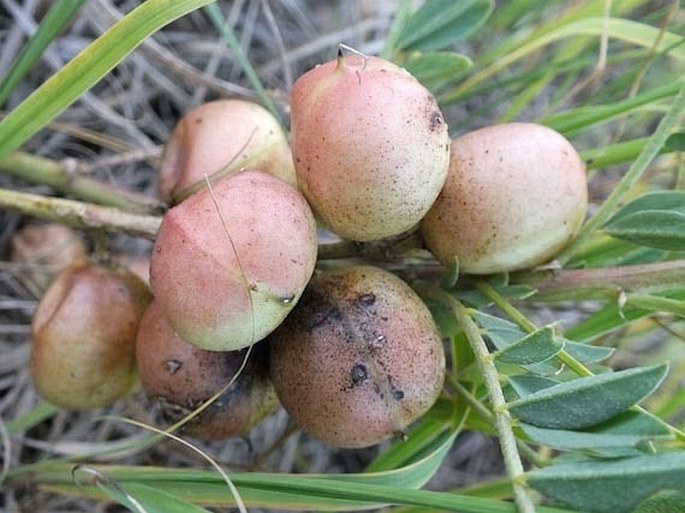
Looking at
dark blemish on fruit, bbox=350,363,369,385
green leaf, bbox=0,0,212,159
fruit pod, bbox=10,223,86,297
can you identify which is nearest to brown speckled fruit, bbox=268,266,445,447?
dark blemish on fruit, bbox=350,363,369,385

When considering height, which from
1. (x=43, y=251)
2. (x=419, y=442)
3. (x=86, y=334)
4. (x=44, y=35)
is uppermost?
(x=44, y=35)

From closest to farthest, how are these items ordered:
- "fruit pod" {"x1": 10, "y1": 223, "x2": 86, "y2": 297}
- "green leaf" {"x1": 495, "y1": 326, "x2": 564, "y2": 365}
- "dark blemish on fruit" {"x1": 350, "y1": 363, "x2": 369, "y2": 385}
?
"green leaf" {"x1": 495, "y1": 326, "x2": 564, "y2": 365} → "dark blemish on fruit" {"x1": 350, "y1": 363, "x2": 369, "y2": 385} → "fruit pod" {"x1": 10, "y1": 223, "x2": 86, "y2": 297}

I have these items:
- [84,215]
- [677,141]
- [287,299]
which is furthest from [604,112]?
[84,215]

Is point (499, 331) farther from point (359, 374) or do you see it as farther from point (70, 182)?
point (70, 182)

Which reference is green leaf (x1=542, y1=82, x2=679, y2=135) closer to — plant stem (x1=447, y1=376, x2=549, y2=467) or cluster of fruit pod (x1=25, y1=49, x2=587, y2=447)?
cluster of fruit pod (x1=25, y1=49, x2=587, y2=447)

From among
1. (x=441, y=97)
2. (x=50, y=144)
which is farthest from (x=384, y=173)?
(x=50, y=144)

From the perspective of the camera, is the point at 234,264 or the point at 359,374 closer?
the point at 234,264

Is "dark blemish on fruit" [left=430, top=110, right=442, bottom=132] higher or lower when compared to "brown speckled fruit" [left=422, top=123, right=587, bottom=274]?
higher

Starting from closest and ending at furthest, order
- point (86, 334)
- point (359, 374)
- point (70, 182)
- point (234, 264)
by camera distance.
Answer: point (234, 264) < point (359, 374) < point (86, 334) < point (70, 182)
